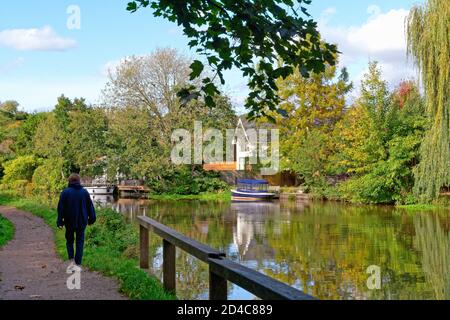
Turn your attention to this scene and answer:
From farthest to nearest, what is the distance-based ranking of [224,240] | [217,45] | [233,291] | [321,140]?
1. [321,140]
2. [224,240]
3. [233,291]
4. [217,45]

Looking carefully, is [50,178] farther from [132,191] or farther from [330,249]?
[330,249]

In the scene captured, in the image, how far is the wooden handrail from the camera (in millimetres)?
3579

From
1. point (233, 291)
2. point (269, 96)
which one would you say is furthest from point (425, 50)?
point (269, 96)

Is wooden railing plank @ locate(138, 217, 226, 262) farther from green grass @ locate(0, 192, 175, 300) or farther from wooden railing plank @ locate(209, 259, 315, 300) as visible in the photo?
green grass @ locate(0, 192, 175, 300)

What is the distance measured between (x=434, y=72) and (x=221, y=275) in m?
20.5

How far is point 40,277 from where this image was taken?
26.2 feet

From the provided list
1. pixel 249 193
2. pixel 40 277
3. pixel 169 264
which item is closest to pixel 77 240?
pixel 40 277

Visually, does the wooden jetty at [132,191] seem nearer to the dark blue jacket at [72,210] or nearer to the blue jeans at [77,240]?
the blue jeans at [77,240]

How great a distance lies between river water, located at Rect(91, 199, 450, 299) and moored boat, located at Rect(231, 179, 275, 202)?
27.7 ft

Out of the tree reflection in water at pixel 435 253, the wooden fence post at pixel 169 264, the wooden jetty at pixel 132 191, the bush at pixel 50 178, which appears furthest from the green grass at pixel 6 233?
the wooden jetty at pixel 132 191

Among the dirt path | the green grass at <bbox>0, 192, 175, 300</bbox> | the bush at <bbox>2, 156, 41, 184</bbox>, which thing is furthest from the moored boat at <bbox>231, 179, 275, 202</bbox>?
the dirt path
